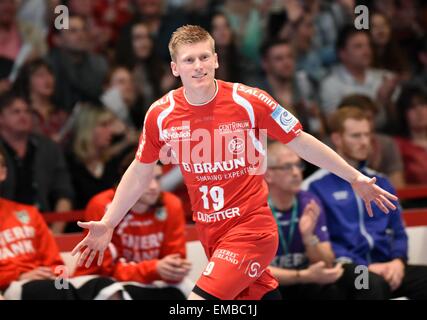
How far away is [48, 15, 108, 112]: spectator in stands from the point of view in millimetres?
7543

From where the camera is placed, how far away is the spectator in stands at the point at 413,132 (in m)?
7.75

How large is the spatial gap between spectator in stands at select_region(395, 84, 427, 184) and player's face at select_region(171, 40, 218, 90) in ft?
11.5

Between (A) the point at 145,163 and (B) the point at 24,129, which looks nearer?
(A) the point at 145,163

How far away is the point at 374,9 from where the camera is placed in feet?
28.9

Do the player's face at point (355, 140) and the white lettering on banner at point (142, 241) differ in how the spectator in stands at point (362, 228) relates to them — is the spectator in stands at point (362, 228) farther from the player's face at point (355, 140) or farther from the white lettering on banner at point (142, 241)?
the white lettering on banner at point (142, 241)

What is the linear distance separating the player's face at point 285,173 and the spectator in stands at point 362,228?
324 mm

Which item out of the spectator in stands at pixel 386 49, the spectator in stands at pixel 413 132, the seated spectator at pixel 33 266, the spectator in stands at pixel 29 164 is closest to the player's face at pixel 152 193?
the seated spectator at pixel 33 266

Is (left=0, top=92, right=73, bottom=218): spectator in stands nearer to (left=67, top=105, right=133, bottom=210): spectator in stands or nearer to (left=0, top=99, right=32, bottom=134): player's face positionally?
(left=0, top=99, right=32, bottom=134): player's face

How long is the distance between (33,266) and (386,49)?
4.26m

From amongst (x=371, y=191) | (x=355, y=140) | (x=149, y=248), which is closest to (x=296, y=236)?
(x=355, y=140)

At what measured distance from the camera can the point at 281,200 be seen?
614 centimetres
